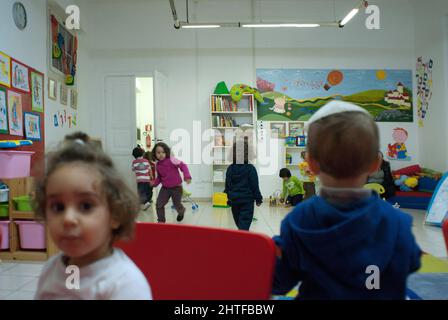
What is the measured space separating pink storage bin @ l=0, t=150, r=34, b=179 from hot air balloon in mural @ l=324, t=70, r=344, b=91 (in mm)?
5406

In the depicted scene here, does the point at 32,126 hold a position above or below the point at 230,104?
below

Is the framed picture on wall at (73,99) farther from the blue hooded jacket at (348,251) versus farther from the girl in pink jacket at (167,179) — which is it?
the blue hooded jacket at (348,251)

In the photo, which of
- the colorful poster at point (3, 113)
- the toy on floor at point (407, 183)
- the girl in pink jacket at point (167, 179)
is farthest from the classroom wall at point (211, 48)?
the colorful poster at point (3, 113)

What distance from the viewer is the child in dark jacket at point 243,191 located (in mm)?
2994

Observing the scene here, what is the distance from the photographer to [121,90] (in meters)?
6.49

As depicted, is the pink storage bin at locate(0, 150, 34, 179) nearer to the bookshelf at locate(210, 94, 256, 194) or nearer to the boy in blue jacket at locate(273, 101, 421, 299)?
the boy in blue jacket at locate(273, 101, 421, 299)

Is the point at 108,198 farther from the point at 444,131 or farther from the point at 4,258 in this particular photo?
the point at 444,131

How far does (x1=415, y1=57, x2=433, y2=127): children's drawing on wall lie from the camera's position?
6.10m

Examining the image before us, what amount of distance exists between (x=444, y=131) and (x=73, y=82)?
6.47m

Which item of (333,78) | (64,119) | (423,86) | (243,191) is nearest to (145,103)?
(64,119)

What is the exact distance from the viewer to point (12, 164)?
2979 millimetres

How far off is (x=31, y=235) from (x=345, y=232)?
2.99m

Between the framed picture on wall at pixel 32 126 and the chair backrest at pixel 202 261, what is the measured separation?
4029 mm

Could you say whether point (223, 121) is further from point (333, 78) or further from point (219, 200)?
point (333, 78)
